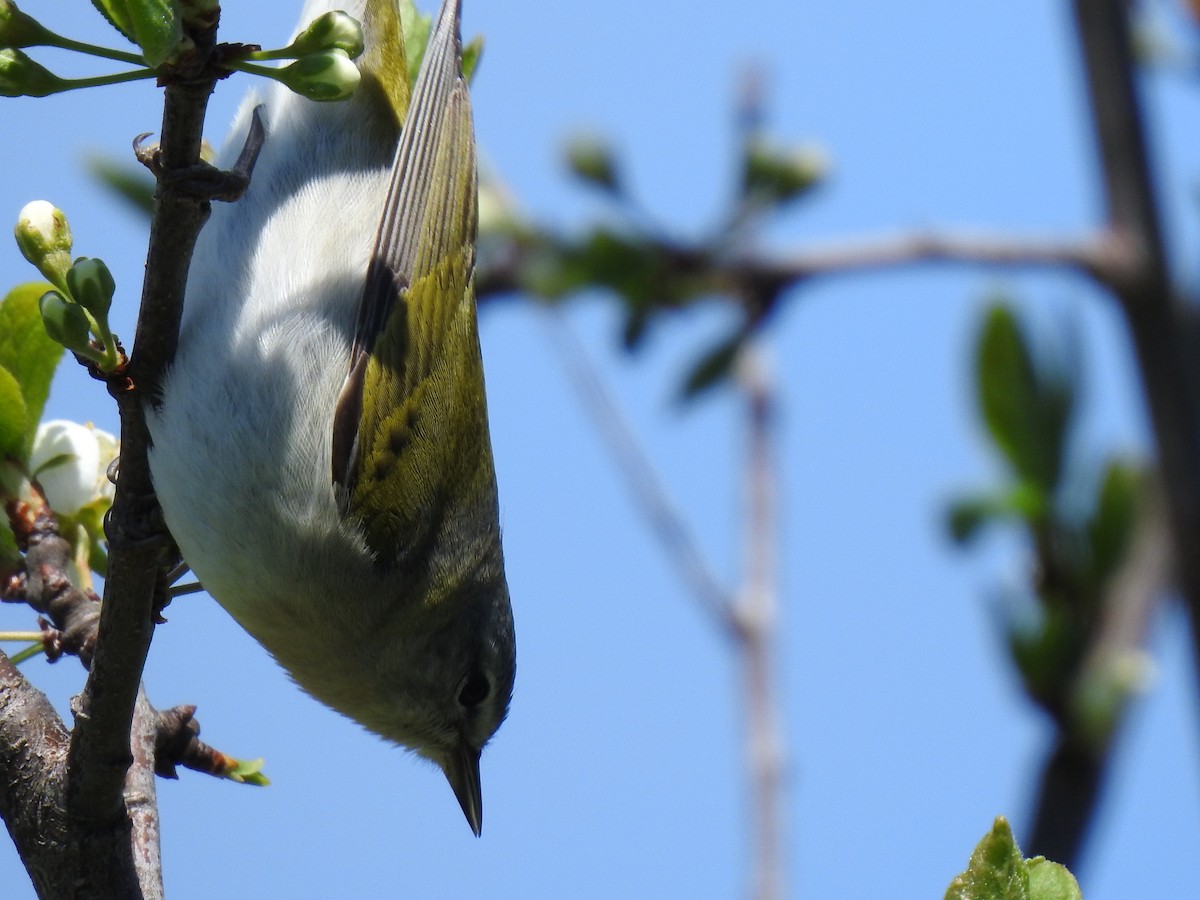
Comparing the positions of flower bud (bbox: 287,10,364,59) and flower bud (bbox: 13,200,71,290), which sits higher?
flower bud (bbox: 287,10,364,59)

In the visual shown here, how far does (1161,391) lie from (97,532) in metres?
2.00

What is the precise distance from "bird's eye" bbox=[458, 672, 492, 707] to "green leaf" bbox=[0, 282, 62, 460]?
1.37 meters

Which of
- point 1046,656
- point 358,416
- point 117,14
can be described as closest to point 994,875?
point 1046,656

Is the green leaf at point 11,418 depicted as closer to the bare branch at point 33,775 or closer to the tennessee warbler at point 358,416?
the tennessee warbler at point 358,416

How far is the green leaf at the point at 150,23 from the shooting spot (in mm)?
1372

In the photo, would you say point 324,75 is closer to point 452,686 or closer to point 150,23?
point 150,23

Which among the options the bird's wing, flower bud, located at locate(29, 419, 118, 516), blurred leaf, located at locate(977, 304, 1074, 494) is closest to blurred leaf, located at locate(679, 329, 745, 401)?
blurred leaf, located at locate(977, 304, 1074, 494)

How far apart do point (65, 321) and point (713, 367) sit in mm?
1384

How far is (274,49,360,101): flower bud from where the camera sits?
1.65 metres

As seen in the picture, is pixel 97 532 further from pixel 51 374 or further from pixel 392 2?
pixel 392 2

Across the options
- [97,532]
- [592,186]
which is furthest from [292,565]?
[592,186]

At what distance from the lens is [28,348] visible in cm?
235

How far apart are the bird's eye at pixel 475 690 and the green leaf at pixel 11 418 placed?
1386 millimetres

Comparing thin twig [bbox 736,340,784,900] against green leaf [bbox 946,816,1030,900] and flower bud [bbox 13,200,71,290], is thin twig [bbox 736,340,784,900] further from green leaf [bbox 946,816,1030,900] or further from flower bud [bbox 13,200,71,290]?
flower bud [bbox 13,200,71,290]
